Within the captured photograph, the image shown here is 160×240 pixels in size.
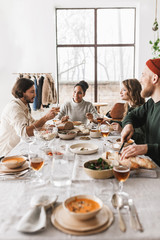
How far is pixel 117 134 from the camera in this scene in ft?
7.85

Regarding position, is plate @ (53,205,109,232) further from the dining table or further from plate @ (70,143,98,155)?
plate @ (70,143,98,155)

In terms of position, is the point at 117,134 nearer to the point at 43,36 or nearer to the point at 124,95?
the point at 124,95

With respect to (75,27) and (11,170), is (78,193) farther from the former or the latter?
(75,27)

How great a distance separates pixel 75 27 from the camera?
20.6ft

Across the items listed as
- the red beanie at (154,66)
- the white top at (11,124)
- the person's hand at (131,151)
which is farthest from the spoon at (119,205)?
the white top at (11,124)

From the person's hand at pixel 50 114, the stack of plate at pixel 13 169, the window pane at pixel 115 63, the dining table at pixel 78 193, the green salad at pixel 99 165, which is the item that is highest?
the window pane at pixel 115 63

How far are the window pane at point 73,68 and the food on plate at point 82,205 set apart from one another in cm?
562

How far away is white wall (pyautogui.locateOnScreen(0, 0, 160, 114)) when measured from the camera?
5703 millimetres

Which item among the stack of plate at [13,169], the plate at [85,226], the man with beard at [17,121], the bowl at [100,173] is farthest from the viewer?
the man with beard at [17,121]

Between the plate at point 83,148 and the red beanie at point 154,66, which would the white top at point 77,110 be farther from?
the plate at point 83,148

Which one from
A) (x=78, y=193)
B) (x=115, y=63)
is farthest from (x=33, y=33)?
(x=78, y=193)

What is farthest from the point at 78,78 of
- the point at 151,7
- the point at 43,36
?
the point at 151,7

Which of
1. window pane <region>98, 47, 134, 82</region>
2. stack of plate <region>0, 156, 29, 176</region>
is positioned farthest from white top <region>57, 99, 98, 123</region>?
window pane <region>98, 47, 134, 82</region>

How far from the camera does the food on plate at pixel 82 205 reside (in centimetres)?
91
